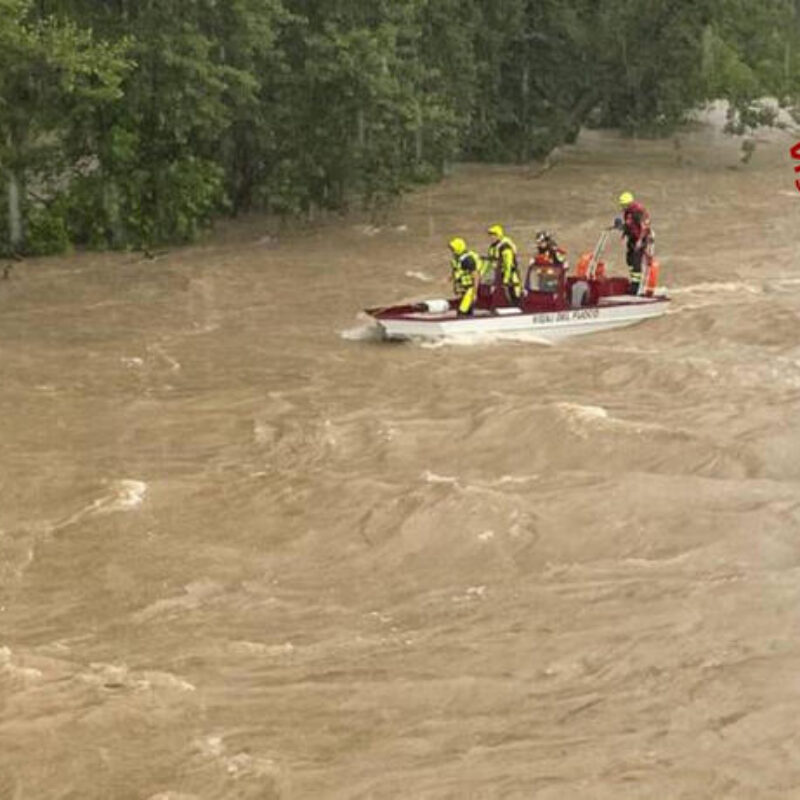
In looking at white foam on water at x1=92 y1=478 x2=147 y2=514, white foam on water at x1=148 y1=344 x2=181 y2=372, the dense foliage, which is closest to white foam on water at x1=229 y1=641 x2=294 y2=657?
white foam on water at x1=92 y1=478 x2=147 y2=514

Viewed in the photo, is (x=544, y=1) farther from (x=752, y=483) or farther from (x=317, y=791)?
(x=317, y=791)

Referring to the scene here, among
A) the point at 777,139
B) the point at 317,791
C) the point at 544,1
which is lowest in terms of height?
the point at 317,791

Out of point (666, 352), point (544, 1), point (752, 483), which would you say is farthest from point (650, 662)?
point (544, 1)

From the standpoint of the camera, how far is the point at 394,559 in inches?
417

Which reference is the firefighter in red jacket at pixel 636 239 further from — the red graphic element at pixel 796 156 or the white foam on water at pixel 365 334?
the red graphic element at pixel 796 156

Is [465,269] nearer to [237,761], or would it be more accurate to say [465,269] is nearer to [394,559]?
[394,559]

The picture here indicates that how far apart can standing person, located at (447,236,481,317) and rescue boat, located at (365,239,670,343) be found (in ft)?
0.45

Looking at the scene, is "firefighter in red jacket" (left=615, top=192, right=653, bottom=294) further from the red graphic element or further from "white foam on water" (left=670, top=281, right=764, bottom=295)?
the red graphic element

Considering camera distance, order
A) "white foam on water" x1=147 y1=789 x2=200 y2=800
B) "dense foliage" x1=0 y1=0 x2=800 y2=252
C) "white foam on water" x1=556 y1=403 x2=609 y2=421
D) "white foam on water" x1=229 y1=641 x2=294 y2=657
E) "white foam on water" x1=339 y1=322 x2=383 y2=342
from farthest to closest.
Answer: "dense foliage" x1=0 y1=0 x2=800 y2=252 < "white foam on water" x1=339 y1=322 x2=383 y2=342 < "white foam on water" x1=556 y1=403 x2=609 y2=421 < "white foam on water" x1=229 y1=641 x2=294 y2=657 < "white foam on water" x1=147 y1=789 x2=200 y2=800

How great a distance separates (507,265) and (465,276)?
743mm

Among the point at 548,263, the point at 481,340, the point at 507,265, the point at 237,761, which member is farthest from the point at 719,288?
the point at 237,761

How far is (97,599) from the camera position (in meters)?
9.90

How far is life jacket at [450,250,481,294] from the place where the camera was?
714 inches

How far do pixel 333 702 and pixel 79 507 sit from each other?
460 centimetres
